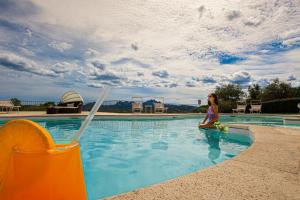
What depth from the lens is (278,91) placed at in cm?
2322

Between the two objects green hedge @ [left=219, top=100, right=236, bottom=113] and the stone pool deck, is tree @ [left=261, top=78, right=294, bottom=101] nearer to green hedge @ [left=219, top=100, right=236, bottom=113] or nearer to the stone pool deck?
green hedge @ [left=219, top=100, right=236, bottom=113]

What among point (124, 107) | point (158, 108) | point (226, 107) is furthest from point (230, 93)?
point (124, 107)


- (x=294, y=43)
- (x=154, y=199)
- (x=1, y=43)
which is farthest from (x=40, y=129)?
(x=294, y=43)

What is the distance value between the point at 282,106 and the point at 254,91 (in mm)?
5654

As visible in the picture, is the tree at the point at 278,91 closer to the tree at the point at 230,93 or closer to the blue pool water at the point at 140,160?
the tree at the point at 230,93

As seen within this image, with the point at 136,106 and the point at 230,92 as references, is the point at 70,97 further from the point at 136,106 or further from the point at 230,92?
the point at 230,92

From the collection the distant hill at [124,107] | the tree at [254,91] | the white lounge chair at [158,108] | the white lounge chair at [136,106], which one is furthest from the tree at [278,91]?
the white lounge chair at [136,106]

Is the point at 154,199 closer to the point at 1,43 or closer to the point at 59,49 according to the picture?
the point at 59,49

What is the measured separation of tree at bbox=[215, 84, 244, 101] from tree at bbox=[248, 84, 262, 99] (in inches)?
40.5

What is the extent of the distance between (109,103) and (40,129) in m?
20.3

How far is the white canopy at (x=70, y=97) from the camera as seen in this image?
15889 mm

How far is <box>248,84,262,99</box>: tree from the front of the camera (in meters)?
24.9

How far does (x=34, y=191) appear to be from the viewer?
83 cm

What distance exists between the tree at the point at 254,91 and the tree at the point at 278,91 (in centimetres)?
119
